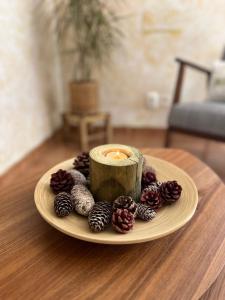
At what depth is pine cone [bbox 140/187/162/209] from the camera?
2.00 feet

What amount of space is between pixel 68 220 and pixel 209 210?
1.17 feet

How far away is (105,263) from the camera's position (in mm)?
533

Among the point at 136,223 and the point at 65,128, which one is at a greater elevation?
the point at 136,223

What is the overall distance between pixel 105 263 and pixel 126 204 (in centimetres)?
12

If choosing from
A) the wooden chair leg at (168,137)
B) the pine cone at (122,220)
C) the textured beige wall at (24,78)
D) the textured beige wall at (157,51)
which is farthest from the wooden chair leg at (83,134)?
the pine cone at (122,220)

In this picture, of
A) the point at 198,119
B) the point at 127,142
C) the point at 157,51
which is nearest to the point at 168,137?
the point at 198,119

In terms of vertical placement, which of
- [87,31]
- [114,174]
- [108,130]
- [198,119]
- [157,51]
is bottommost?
[108,130]

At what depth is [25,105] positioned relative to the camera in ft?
5.39

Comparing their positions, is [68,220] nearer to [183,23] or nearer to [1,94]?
[1,94]

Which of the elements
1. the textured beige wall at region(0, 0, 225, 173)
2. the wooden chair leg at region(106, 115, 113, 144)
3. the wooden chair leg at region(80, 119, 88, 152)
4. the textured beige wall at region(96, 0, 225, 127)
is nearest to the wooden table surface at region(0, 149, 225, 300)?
the textured beige wall at region(0, 0, 225, 173)

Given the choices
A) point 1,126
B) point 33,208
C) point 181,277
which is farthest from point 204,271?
point 1,126

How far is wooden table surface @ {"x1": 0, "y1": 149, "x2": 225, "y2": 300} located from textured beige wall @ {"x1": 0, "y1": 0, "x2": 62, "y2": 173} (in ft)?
3.06

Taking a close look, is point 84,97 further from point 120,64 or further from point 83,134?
point 120,64

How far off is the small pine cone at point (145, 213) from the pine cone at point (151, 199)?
0.5 inches
